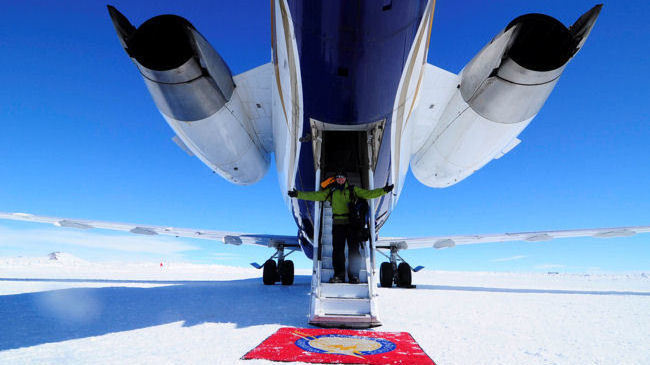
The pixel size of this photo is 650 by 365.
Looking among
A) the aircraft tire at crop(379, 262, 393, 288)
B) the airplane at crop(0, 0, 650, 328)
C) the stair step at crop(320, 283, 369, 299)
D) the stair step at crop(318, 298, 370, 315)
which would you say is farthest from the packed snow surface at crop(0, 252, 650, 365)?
the aircraft tire at crop(379, 262, 393, 288)

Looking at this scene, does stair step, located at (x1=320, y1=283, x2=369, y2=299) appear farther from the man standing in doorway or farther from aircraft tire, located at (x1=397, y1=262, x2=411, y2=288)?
aircraft tire, located at (x1=397, y1=262, x2=411, y2=288)

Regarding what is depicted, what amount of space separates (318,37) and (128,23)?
2.63 metres

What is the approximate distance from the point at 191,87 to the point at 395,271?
8304mm

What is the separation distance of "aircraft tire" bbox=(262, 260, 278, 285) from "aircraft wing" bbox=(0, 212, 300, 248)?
2.37ft

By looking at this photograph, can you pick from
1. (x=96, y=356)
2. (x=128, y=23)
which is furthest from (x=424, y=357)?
(x=128, y=23)

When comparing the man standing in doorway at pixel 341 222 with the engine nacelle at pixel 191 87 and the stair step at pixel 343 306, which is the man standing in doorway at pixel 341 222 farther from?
the engine nacelle at pixel 191 87

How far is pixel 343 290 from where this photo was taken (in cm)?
445

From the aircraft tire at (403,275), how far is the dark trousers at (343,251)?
5.71m

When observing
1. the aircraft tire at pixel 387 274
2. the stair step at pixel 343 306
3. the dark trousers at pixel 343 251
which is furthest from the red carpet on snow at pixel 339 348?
the aircraft tire at pixel 387 274

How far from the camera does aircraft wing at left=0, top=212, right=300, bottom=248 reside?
807cm

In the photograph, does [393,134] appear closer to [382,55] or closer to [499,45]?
[382,55]

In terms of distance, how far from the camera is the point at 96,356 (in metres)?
2.64

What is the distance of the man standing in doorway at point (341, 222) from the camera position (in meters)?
4.86

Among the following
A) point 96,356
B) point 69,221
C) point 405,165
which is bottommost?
point 96,356
